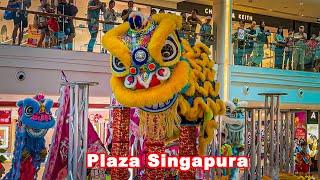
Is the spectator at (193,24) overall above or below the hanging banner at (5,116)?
above

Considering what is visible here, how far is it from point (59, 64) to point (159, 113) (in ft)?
15.0

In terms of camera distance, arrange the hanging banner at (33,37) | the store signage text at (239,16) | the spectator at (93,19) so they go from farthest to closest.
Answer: the store signage text at (239,16), the spectator at (93,19), the hanging banner at (33,37)

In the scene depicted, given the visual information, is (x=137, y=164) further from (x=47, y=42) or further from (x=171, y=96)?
(x=47, y=42)

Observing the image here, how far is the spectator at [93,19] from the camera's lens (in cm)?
1028

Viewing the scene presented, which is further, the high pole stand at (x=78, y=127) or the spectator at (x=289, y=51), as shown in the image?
the spectator at (x=289, y=51)

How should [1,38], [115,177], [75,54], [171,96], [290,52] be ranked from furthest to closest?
[290,52]
[75,54]
[1,38]
[115,177]
[171,96]

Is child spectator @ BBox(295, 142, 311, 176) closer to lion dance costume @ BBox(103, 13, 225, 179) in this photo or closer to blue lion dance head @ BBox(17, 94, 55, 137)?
blue lion dance head @ BBox(17, 94, 55, 137)

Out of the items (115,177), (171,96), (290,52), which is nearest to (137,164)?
(115,177)

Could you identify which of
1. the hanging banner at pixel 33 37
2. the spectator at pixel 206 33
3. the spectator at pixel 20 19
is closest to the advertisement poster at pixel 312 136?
the spectator at pixel 206 33

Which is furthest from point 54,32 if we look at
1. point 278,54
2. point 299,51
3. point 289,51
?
point 299,51

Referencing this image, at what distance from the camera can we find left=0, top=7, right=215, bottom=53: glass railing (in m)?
9.44

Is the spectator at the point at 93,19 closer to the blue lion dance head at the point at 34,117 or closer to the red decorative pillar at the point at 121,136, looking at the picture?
the blue lion dance head at the point at 34,117

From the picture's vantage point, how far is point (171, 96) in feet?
18.7

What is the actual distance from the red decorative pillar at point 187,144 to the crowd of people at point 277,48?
6744 millimetres
